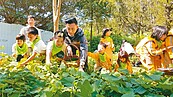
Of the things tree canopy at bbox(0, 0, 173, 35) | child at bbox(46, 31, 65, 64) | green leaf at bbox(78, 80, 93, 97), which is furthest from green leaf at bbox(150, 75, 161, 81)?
tree canopy at bbox(0, 0, 173, 35)

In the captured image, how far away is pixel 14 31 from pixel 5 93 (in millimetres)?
11898

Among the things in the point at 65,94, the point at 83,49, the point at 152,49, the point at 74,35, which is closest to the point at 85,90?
the point at 65,94

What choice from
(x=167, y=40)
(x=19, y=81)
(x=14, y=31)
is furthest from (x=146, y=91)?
(x=14, y=31)

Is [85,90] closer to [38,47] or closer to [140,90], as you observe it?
[140,90]

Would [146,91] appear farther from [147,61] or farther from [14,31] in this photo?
[14,31]

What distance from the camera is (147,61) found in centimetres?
427

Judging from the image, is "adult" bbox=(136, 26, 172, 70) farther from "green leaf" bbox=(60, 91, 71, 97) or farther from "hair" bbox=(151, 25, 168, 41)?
"green leaf" bbox=(60, 91, 71, 97)

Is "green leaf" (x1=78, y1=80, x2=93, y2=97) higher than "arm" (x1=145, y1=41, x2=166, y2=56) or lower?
lower

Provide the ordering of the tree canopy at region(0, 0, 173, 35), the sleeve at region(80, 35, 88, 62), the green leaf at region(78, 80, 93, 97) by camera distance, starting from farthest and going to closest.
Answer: the tree canopy at region(0, 0, 173, 35)
the sleeve at region(80, 35, 88, 62)
the green leaf at region(78, 80, 93, 97)

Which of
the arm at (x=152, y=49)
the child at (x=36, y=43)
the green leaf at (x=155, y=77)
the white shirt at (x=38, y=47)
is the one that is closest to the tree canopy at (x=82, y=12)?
the arm at (x=152, y=49)

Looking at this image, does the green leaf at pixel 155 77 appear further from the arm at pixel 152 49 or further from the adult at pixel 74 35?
the arm at pixel 152 49

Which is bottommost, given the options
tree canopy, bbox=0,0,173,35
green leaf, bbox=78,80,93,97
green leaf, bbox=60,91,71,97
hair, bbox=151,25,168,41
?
green leaf, bbox=60,91,71,97

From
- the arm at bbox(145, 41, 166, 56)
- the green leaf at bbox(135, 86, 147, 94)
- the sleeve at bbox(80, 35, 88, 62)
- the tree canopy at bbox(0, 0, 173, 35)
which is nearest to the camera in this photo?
the green leaf at bbox(135, 86, 147, 94)

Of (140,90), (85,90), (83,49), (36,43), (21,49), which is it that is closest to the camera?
(85,90)
